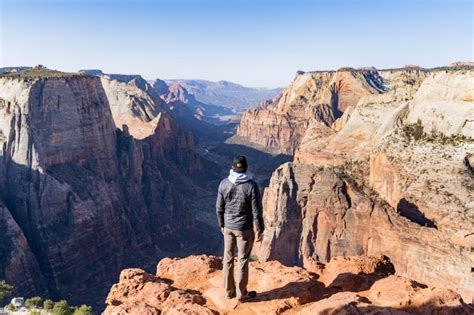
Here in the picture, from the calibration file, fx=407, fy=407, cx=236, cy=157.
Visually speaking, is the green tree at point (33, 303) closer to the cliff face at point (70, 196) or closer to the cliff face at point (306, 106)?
the cliff face at point (70, 196)

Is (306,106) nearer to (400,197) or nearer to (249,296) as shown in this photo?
(400,197)

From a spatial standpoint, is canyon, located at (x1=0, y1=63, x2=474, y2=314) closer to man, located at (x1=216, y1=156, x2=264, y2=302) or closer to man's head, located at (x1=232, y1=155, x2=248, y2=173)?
man, located at (x1=216, y1=156, x2=264, y2=302)

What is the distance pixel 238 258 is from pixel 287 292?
227cm

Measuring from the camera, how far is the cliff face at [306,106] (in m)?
135

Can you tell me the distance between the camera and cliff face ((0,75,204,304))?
52.6 metres

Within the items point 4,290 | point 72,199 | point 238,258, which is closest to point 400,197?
point 238,258

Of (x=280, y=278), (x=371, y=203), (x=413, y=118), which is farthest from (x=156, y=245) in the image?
(x=280, y=278)

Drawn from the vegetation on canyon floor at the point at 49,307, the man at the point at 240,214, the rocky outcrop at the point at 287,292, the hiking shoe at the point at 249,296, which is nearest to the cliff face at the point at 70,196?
the vegetation on canyon floor at the point at 49,307

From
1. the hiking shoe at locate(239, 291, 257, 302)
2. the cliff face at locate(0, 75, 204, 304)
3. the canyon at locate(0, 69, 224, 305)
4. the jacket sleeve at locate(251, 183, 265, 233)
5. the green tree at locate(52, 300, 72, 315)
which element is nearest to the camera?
the jacket sleeve at locate(251, 183, 265, 233)

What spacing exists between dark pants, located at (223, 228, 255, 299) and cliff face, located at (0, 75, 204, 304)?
147ft

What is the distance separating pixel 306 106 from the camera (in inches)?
5965

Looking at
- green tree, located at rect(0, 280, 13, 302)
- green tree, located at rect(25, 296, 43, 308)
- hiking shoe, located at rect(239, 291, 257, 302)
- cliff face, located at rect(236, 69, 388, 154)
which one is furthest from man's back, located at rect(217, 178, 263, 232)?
cliff face, located at rect(236, 69, 388, 154)

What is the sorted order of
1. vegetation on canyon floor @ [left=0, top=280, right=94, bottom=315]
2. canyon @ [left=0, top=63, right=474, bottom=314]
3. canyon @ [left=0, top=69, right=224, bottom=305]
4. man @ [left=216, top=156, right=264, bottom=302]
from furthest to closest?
1. canyon @ [left=0, top=69, right=224, bottom=305]
2. canyon @ [left=0, top=63, right=474, bottom=314]
3. vegetation on canyon floor @ [left=0, top=280, right=94, bottom=315]
4. man @ [left=216, top=156, right=264, bottom=302]

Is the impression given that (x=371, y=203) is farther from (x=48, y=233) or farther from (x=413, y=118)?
(x=48, y=233)
